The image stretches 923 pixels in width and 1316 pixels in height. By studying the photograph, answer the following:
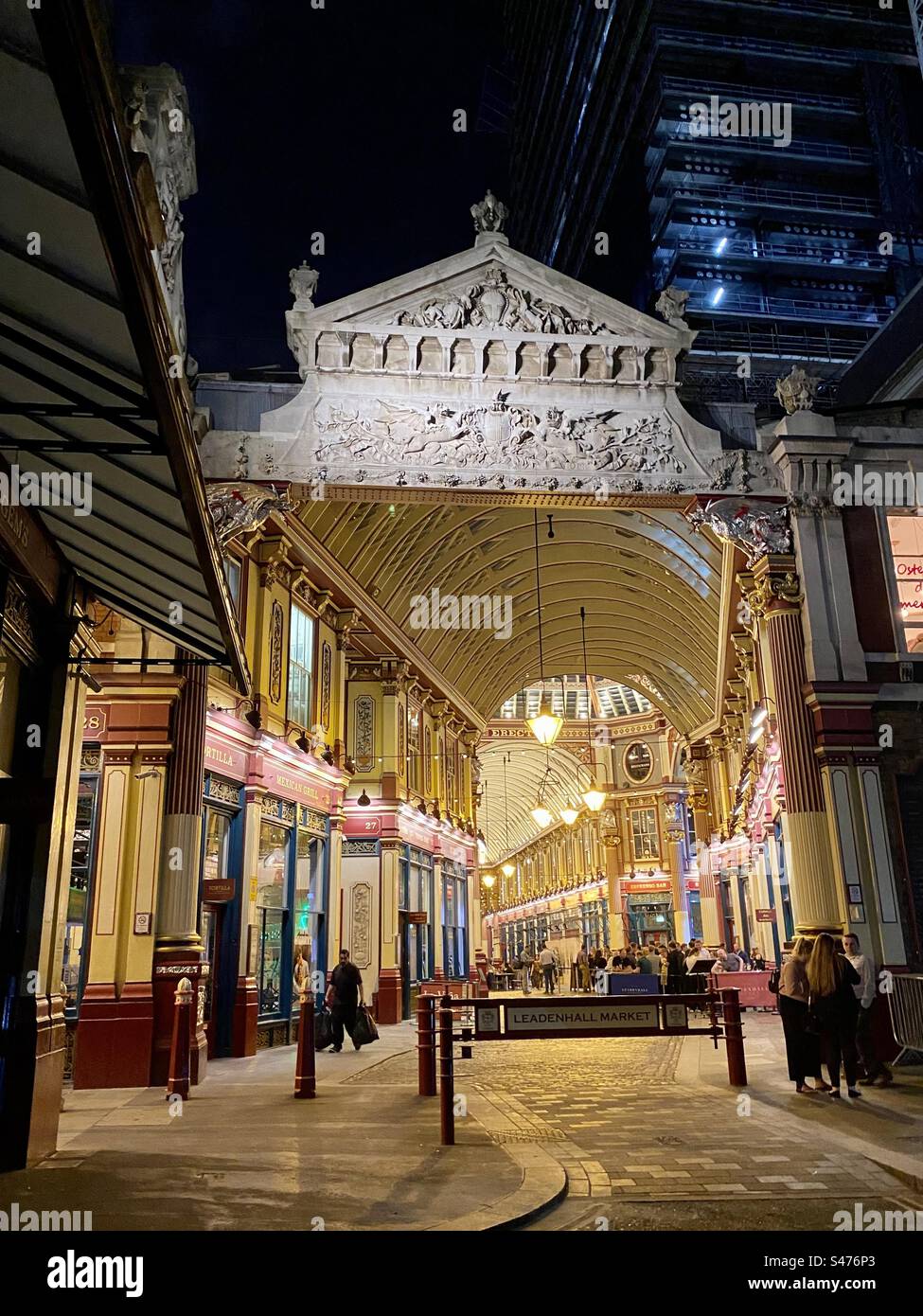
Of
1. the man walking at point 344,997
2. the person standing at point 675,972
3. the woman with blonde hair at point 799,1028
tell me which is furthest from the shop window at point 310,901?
the woman with blonde hair at point 799,1028

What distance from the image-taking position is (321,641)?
19.4 meters

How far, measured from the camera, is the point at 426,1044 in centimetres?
976

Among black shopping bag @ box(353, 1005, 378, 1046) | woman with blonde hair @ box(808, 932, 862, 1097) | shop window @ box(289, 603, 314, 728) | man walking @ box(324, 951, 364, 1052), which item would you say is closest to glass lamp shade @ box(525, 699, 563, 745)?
shop window @ box(289, 603, 314, 728)

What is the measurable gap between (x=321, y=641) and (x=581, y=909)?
37.7 meters

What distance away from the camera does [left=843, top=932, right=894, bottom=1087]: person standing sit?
1027 cm

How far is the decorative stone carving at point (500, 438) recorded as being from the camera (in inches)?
518

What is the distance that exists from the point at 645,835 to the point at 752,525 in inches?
1362

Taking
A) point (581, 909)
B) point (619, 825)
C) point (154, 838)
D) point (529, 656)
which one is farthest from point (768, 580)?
point (581, 909)

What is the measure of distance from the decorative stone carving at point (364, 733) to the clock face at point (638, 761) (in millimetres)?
25847

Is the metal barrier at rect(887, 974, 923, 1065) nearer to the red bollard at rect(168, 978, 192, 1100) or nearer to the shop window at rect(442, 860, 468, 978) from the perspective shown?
the red bollard at rect(168, 978, 192, 1100)

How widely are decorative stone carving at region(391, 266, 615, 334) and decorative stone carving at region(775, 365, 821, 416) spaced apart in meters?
2.53

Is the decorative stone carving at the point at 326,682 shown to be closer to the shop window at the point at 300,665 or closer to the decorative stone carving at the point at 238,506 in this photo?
the shop window at the point at 300,665

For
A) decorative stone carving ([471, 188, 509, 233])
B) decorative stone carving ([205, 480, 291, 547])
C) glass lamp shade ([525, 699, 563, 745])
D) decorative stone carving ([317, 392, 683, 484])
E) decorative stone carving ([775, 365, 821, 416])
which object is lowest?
glass lamp shade ([525, 699, 563, 745])

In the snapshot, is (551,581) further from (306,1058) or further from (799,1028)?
(306,1058)
